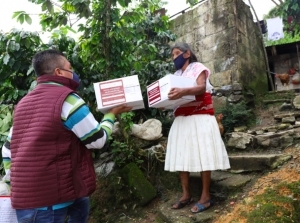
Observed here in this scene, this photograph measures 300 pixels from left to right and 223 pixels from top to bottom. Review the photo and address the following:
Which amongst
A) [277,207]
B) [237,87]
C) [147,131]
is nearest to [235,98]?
[237,87]

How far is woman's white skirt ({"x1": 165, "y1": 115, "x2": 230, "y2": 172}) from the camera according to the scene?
2225 millimetres

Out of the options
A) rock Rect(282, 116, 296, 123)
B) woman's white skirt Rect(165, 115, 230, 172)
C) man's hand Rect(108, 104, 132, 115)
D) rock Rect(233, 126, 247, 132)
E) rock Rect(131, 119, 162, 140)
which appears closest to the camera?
man's hand Rect(108, 104, 132, 115)

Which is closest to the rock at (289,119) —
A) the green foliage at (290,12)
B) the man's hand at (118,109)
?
the man's hand at (118,109)

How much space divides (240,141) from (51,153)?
2884 millimetres

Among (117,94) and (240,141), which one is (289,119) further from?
(117,94)

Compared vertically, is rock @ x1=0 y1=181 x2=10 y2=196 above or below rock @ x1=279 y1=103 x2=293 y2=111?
above

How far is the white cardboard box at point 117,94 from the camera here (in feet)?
6.07

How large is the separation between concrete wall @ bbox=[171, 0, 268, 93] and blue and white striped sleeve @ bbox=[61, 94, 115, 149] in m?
3.96

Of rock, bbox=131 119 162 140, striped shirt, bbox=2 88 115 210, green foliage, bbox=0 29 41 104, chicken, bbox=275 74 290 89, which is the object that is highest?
green foliage, bbox=0 29 41 104

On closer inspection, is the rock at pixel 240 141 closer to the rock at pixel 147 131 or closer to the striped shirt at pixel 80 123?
the rock at pixel 147 131

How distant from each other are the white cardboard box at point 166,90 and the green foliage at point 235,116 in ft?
8.12

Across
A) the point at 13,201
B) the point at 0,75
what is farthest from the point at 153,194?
the point at 0,75

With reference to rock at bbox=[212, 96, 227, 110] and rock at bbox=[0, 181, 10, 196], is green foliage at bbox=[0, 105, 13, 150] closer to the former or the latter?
rock at bbox=[0, 181, 10, 196]

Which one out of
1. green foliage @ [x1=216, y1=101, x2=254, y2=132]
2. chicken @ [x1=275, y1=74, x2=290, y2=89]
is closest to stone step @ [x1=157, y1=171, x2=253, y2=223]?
green foliage @ [x1=216, y1=101, x2=254, y2=132]
